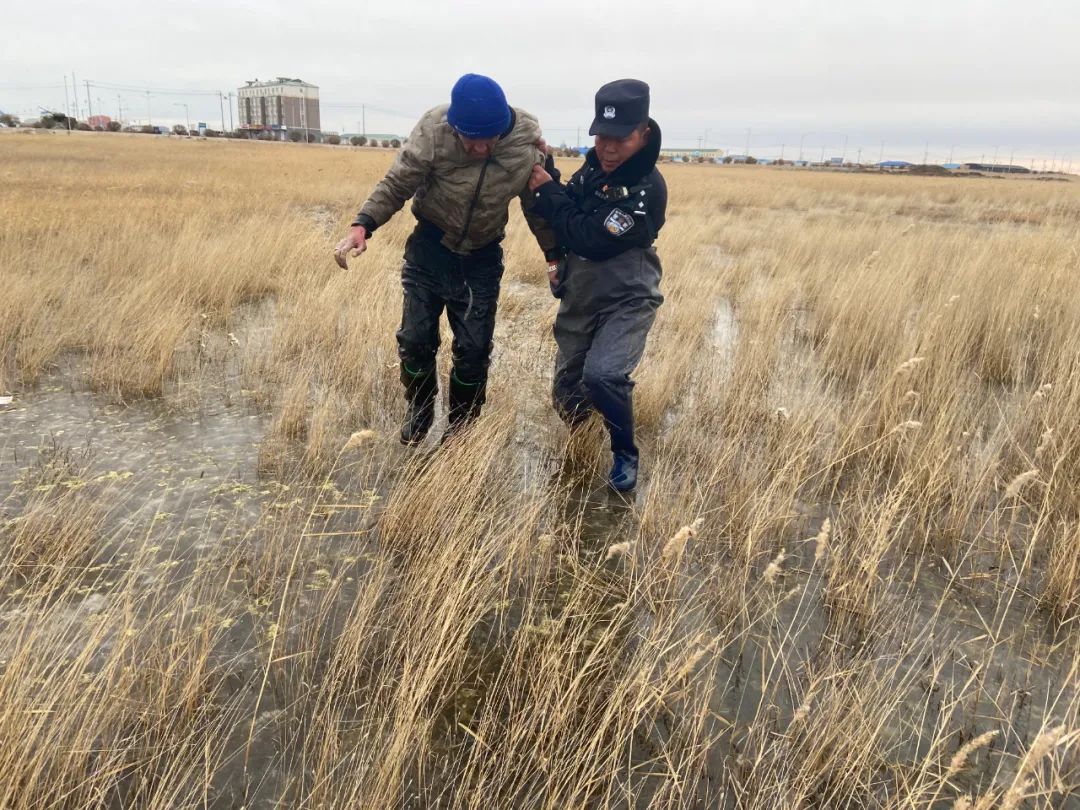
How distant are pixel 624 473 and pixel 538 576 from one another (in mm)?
1017

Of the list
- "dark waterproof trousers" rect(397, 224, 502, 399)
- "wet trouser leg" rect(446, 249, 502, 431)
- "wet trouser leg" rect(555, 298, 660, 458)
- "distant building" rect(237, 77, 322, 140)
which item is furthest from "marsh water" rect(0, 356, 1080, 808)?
"distant building" rect(237, 77, 322, 140)

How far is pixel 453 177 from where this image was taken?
3348 mm

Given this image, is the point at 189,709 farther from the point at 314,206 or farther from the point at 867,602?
the point at 314,206

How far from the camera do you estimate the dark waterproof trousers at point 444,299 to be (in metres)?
3.61

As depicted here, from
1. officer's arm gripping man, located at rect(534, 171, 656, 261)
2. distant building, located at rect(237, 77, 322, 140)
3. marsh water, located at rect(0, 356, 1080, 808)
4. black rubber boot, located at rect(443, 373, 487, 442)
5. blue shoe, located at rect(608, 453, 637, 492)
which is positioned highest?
distant building, located at rect(237, 77, 322, 140)

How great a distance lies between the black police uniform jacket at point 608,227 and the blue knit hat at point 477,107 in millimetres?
445

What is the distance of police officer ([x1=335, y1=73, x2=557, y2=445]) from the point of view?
320 centimetres

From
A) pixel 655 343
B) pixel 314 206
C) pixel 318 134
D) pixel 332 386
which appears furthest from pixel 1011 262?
pixel 318 134

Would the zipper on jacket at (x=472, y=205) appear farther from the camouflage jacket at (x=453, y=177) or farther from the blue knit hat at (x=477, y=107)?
the blue knit hat at (x=477, y=107)

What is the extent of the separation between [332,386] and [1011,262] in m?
7.58

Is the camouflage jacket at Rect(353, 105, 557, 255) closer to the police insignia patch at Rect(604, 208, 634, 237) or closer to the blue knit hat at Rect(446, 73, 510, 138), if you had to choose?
the blue knit hat at Rect(446, 73, 510, 138)

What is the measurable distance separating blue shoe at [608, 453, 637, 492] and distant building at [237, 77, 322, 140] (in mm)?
133213

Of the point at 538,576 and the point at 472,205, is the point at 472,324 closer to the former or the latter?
the point at 472,205

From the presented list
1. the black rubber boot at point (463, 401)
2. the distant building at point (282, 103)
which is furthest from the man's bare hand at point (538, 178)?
the distant building at point (282, 103)
